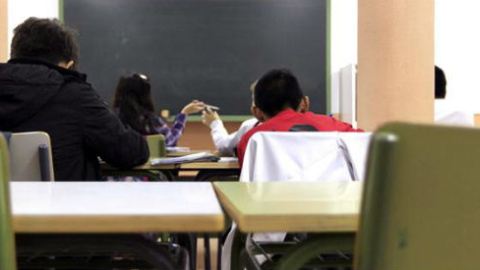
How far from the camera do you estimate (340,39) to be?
21.6 feet

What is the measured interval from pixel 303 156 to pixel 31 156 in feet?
2.86

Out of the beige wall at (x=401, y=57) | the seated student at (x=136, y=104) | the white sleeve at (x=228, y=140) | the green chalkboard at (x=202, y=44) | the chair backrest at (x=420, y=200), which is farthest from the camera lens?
the green chalkboard at (x=202, y=44)

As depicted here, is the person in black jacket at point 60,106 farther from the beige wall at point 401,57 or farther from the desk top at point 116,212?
the beige wall at point 401,57

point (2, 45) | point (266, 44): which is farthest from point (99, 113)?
point (266, 44)

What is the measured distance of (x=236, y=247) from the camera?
6.00 feet

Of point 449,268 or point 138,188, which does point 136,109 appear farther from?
point 449,268

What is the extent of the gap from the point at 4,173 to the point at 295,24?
18.6 feet

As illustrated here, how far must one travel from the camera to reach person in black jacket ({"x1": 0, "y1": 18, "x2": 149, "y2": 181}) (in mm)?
2396

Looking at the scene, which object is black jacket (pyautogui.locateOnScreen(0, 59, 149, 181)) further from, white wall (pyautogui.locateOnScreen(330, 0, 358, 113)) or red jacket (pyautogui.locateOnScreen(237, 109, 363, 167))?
white wall (pyautogui.locateOnScreen(330, 0, 358, 113))

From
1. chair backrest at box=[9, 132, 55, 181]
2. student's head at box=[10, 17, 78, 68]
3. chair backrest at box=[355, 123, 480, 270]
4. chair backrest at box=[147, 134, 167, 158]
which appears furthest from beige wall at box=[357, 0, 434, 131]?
chair backrest at box=[355, 123, 480, 270]

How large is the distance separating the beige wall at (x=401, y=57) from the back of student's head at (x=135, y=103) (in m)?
1.40

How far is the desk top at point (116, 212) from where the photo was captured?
94cm

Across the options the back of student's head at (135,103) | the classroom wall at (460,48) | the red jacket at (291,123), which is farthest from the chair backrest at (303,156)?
the classroom wall at (460,48)

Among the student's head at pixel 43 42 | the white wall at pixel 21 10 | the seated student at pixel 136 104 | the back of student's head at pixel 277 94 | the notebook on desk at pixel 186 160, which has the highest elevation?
the white wall at pixel 21 10
